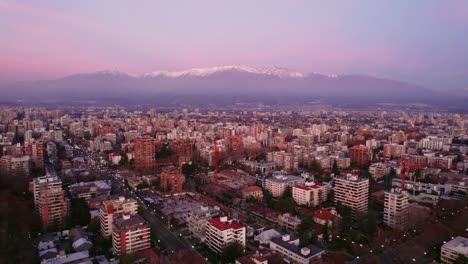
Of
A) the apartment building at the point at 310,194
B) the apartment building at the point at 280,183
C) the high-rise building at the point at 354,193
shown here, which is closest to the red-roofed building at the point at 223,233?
the apartment building at the point at 310,194

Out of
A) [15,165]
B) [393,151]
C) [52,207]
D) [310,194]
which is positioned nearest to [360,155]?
[393,151]

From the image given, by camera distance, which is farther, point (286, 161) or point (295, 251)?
point (286, 161)

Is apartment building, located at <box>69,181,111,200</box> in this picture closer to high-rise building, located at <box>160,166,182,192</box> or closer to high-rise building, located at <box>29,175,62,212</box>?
high-rise building, located at <box>29,175,62,212</box>

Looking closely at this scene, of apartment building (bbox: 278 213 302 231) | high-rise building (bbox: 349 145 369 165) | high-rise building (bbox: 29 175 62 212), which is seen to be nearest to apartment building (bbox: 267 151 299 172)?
high-rise building (bbox: 349 145 369 165)

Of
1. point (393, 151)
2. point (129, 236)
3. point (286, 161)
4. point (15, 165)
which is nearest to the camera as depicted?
point (129, 236)

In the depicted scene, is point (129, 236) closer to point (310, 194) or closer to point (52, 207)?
point (52, 207)

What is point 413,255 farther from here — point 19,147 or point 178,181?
point 19,147

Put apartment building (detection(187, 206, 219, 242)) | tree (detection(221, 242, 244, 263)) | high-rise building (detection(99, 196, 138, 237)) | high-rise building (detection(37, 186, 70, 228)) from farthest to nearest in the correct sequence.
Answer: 1. high-rise building (detection(37, 186, 70, 228))
2. apartment building (detection(187, 206, 219, 242))
3. high-rise building (detection(99, 196, 138, 237))
4. tree (detection(221, 242, 244, 263))
